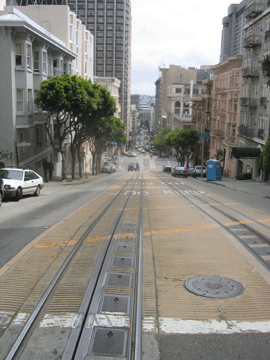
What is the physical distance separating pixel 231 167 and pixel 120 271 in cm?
4436

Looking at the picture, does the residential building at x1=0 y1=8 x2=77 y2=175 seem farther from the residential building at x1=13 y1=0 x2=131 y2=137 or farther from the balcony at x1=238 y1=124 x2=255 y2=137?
the residential building at x1=13 y1=0 x2=131 y2=137

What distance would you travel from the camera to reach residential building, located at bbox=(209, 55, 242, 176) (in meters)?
49.4

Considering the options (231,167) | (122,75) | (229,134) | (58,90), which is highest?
(122,75)

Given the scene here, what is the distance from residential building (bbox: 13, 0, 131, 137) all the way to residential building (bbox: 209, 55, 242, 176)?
61.6 m

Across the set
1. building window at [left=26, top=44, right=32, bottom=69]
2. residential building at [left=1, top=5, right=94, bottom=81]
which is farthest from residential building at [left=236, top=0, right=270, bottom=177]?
building window at [left=26, top=44, right=32, bottom=69]

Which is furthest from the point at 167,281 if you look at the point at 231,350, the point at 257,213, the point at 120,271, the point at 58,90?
the point at 58,90

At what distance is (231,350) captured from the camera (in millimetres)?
5113

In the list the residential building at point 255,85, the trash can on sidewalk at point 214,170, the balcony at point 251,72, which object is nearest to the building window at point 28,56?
the trash can on sidewalk at point 214,170

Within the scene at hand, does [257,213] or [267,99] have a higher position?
[267,99]

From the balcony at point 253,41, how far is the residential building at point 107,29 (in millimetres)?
79422

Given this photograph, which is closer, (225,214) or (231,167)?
(225,214)

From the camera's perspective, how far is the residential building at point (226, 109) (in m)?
49.4

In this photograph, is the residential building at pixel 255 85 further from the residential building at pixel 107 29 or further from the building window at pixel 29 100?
the residential building at pixel 107 29

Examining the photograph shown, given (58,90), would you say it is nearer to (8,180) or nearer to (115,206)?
(8,180)
